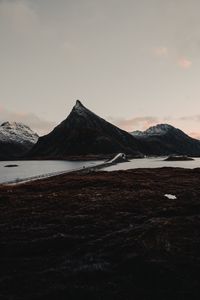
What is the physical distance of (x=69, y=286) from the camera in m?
23.9

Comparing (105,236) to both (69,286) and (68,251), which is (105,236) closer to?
(68,251)

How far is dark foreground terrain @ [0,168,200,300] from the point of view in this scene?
23.6 metres

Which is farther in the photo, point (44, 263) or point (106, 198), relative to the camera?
point (106, 198)

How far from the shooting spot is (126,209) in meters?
45.4

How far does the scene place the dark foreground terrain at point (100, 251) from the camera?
77.4 feet

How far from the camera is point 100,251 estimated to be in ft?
97.7

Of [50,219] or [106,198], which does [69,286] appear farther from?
[106,198]

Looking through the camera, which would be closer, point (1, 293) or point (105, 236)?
point (1, 293)

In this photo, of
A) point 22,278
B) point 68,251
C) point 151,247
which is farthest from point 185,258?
point 22,278

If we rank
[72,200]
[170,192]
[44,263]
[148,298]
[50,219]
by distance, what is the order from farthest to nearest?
1. [170,192]
2. [72,200]
3. [50,219]
4. [44,263]
5. [148,298]

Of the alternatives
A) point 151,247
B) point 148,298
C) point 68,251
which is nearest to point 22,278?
point 68,251

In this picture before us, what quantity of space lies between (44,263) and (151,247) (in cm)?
826

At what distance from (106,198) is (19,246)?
78.7 feet

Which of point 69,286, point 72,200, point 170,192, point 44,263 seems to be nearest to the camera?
point 69,286
